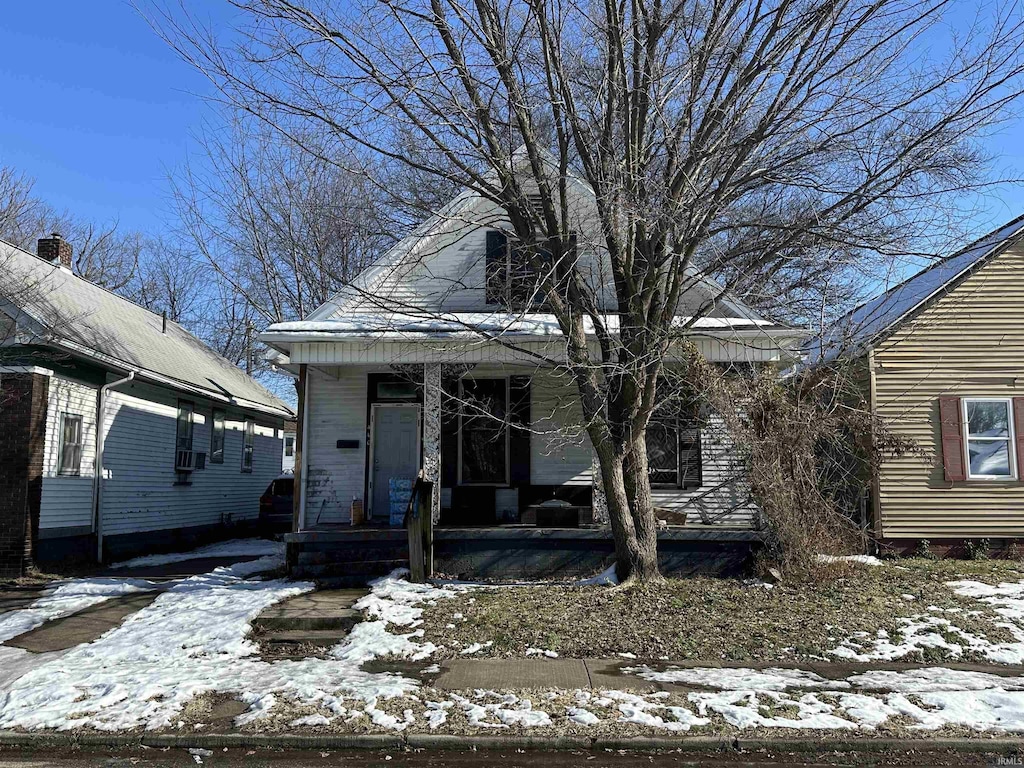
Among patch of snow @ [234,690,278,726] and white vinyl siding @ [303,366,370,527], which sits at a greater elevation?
white vinyl siding @ [303,366,370,527]

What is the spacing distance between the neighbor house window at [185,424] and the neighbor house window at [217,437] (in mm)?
1080

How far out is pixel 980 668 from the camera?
7.60m

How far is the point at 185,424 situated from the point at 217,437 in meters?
1.74

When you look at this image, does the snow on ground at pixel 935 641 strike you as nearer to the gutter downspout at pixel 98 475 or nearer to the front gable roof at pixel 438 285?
the front gable roof at pixel 438 285

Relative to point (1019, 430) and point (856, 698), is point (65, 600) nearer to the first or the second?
point (856, 698)

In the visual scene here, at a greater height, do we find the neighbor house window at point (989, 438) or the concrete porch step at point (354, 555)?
the neighbor house window at point (989, 438)

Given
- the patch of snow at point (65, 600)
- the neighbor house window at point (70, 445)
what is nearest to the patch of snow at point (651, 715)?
the patch of snow at point (65, 600)

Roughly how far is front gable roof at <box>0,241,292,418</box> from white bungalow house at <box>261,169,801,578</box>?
3.87m

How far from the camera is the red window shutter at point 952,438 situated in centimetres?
1330

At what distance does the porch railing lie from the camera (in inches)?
420

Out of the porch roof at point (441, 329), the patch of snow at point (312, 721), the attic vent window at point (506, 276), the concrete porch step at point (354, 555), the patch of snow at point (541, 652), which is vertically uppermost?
the attic vent window at point (506, 276)

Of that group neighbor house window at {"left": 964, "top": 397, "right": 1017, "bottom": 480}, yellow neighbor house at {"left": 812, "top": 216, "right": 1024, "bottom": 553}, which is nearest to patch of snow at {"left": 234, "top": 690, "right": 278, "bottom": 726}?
yellow neighbor house at {"left": 812, "top": 216, "right": 1024, "bottom": 553}

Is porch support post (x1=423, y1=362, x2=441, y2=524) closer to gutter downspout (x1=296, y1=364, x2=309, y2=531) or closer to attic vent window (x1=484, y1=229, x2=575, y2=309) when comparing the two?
attic vent window (x1=484, y1=229, x2=575, y2=309)

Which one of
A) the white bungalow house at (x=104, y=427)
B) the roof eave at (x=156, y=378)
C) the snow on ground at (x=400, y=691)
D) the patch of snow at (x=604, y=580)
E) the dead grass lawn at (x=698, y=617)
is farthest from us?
the roof eave at (x=156, y=378)
